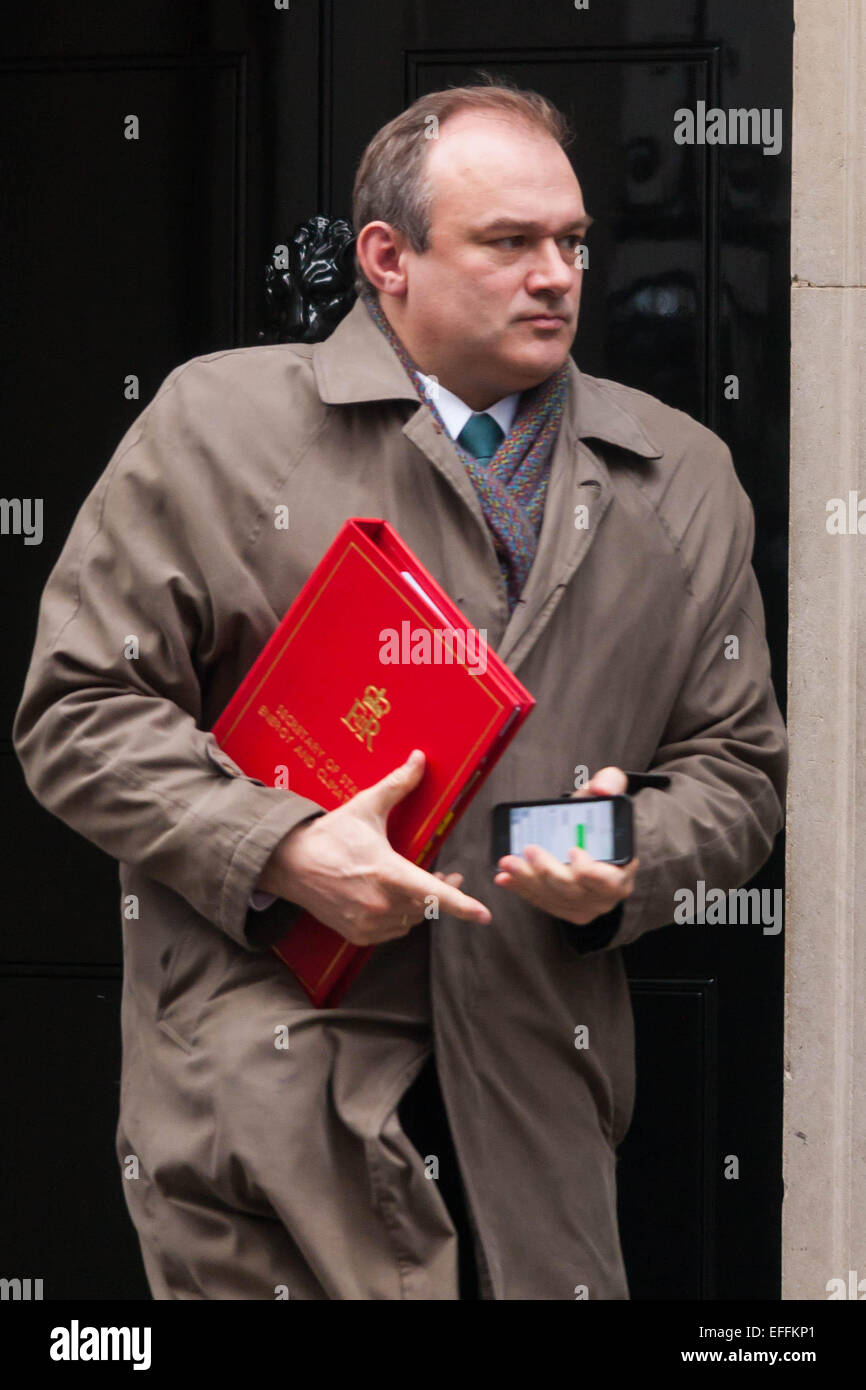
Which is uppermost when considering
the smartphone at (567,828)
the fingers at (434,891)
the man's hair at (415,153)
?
the man's hair at (415,153)

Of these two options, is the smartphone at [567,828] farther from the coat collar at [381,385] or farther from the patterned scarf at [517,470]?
the coat collar at [381,385]

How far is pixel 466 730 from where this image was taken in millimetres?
2254

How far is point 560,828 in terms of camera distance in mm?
2299

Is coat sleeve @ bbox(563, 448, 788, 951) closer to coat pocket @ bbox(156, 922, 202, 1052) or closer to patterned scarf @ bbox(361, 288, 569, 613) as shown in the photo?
patterned scarf @ bbox(361, 288, 569, 613)

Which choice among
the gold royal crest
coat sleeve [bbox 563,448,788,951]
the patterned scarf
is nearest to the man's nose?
the patterned scarf

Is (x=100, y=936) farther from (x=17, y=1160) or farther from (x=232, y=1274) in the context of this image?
(x=232, y=1274)

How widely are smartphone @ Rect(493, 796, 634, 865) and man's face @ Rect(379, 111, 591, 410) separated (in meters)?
0.67

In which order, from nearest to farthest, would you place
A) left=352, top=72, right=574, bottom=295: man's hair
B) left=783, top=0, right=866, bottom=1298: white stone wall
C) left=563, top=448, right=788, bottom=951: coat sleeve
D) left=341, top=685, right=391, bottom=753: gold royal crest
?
left=341, top=685, right=391, bottom=753: gold royal crest
left=563, top=448, right=788, bottom=951: coat sleeve
left=352, top=72, right=574, bottom=295: man's hair
left=783, top=0, right=866, bottom=1298: white stone wall

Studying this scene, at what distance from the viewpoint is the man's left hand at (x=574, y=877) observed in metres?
2.26

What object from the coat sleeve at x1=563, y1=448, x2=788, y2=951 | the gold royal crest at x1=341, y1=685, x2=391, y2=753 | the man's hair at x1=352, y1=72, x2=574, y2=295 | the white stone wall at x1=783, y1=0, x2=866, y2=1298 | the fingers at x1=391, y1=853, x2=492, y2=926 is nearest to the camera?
the fingers at x1=391, y1=853, x2=492, y2=926

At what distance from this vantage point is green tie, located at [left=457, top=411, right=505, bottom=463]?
8.60 feet

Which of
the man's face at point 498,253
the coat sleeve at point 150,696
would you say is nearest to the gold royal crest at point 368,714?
the coat sleeve at point 150,696

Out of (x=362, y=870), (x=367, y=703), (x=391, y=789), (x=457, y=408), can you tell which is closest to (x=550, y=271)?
(x=457, y=408)

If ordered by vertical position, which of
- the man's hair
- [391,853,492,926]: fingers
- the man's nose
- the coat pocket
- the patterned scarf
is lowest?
the coat pocket
